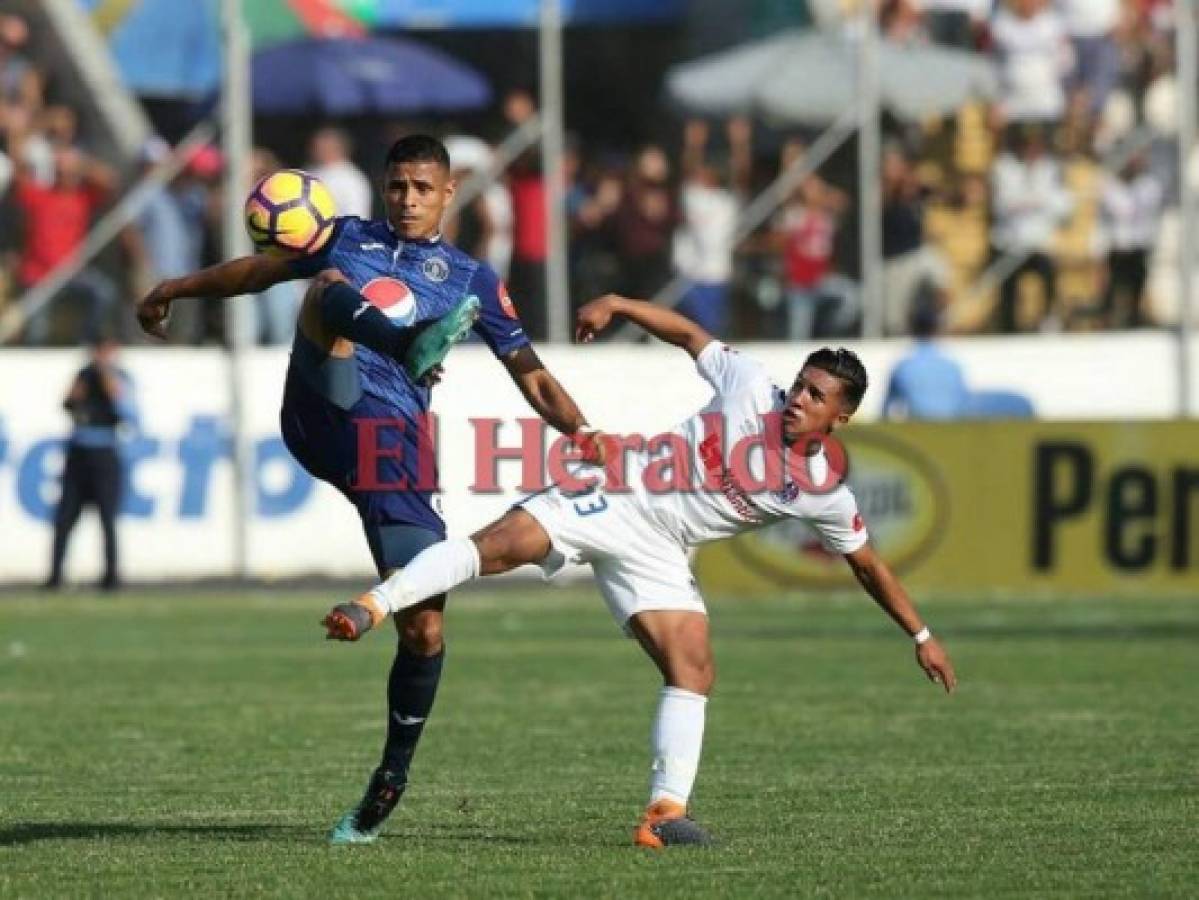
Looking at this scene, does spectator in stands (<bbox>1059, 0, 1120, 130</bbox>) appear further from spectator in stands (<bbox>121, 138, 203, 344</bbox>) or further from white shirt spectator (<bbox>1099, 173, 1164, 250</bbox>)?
spectator in stands (<bbox>121, 138, 203, 344</bbox>)

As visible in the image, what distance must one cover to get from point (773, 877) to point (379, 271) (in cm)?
274

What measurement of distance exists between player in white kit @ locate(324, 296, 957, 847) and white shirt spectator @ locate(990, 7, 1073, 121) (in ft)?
60.4

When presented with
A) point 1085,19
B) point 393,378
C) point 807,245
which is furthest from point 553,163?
point 393,378

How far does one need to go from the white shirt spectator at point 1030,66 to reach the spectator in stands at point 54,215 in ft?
28.4

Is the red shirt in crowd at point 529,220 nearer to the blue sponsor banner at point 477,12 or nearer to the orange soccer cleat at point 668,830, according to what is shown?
the blue sponsor banner at point 477,12

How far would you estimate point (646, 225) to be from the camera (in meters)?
28.0

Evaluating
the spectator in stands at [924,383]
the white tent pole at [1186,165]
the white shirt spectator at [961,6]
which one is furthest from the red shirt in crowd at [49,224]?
the white tent pole at [1186,165]

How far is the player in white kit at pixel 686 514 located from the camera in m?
10.5

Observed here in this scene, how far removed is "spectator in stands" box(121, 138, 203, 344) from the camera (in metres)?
27.0

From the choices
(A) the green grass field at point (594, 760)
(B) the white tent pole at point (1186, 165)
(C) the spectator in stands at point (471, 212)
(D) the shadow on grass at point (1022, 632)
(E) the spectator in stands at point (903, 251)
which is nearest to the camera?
(A) the green grass field at point (594, 760)

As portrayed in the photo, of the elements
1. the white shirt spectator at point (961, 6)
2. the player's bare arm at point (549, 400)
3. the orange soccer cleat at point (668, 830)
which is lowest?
the orange soccer cleat at point (668, 830)

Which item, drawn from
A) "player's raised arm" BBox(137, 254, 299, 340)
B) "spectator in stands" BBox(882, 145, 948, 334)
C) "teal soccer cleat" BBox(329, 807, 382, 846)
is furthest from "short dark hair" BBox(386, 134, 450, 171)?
"spectator in stands" BBox(882, 145, 948, 334)

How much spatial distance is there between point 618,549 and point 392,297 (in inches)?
48.1

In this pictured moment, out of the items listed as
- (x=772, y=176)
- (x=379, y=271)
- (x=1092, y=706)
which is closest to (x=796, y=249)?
(x=772, y=176)
